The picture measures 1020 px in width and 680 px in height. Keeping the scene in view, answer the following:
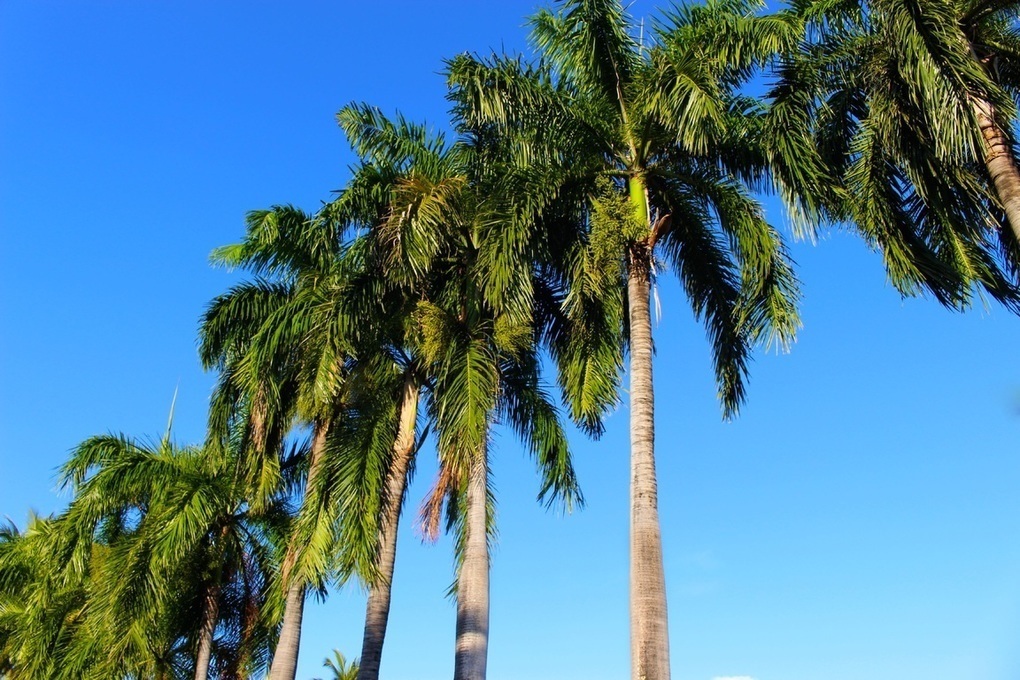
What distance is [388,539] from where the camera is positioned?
55.9 feet

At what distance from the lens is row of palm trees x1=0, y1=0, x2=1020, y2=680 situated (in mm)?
14320

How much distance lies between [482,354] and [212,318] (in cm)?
770

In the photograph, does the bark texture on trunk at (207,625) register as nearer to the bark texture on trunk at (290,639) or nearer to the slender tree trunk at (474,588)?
the bark texture on trunk at (290,639)

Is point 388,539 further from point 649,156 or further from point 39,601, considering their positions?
point 39,601

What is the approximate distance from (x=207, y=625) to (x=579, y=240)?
13.4 metres

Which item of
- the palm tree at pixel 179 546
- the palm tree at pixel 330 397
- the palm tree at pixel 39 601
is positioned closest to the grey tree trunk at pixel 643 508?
the palm tree at pixel 330 397

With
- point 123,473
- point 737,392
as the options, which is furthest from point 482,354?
point 123,473

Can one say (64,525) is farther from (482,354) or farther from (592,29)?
(592,29)

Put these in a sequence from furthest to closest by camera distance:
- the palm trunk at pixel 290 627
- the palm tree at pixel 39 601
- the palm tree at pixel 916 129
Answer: the palm tree at pixel 39 601 → the palm trunk at pixel 290 627 → the palm tree at pixel 916 129

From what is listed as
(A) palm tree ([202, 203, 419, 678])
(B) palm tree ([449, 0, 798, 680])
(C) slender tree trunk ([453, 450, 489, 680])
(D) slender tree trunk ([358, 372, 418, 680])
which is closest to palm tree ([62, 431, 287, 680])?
(A) palm tree ([202, 203, 419, 678])

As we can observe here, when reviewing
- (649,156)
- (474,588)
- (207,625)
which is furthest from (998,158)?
(207,625)

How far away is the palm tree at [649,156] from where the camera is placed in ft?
48.2

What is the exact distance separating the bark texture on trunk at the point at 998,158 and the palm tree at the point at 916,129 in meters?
0.02

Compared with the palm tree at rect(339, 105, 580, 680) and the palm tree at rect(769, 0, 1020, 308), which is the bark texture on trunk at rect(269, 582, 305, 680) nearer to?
the palm tree at rect(339, 105, 580, 680)
